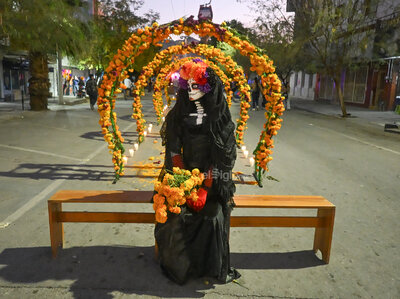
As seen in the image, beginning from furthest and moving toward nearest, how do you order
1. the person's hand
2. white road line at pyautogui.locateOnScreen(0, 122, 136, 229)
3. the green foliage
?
the green foliage
white road line at pyautogui.locateOnScreen(0, 122, 136, 229)
the person's hand

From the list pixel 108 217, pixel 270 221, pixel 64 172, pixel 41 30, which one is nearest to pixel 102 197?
→ pixel 108 217

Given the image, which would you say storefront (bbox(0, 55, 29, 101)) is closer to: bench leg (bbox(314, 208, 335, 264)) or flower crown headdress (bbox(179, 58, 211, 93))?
flower crown headdress (bbox(179, 58, 211, 93))

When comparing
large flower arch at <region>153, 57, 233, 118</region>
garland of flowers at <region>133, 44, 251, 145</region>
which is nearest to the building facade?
large flower arch at <region>153, 57, 233, 118</region>

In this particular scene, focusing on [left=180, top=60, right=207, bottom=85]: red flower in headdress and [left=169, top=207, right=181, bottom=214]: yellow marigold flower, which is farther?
[left=180, top=60, right=207, bottom=85]: red flower in headdress

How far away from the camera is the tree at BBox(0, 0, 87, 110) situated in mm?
12352

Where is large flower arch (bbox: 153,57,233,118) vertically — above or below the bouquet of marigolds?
above

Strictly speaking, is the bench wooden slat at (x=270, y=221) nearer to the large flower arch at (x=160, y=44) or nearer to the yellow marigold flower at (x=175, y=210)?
the yellow marigold flower at (x=175, y=210)

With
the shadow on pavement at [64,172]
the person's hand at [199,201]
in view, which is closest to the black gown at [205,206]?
the person's hand at [199,201]

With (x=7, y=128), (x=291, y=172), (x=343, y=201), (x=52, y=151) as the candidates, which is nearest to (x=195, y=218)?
(x=343, y=201)

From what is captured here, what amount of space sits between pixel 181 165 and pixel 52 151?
6.51 metres

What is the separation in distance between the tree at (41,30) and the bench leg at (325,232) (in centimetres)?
1238

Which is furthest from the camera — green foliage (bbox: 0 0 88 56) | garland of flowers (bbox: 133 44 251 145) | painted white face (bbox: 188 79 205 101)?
green foliage (bbox: 0 0 88 56)

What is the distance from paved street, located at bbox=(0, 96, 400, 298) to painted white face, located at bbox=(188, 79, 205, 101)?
1.80 meters

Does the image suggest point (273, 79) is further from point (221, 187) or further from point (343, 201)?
point (221, 187)
